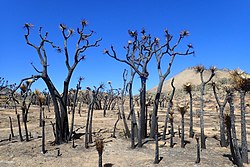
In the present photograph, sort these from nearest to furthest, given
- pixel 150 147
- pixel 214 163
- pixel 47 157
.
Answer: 1. pixel 214 163
2. pixel 47 157
3. pixel 150 147

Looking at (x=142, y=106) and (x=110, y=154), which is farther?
(x=142, y=106)

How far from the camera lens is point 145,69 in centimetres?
1772

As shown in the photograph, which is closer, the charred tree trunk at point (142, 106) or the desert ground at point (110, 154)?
the desert ground at point (110, 154)

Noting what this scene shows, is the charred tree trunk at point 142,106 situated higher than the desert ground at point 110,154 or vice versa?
the charred tree trunk at point 142,106

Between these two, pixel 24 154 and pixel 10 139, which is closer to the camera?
pixel 24 154

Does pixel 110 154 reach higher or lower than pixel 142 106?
lower

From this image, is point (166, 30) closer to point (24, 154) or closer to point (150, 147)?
point (150, 147)

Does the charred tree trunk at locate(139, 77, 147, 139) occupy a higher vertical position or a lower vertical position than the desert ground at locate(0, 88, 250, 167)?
higher

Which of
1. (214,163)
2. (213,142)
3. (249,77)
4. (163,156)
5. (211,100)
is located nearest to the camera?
(249,77)

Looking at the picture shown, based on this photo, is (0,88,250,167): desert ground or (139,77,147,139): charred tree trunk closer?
(0,88,250,167): desert ground

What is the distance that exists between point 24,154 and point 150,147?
703cm

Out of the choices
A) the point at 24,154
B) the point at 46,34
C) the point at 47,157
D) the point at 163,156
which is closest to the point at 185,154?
the point at 163,156

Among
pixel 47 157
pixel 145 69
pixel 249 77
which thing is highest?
pixel 145 69

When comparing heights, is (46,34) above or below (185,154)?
above
